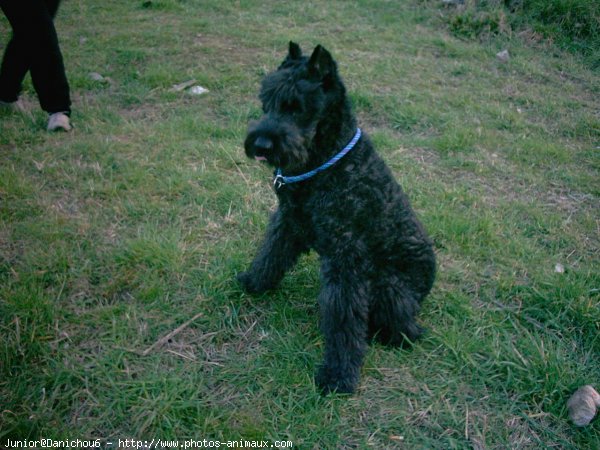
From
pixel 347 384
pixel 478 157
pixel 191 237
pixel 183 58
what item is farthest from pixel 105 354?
pixel 183 58

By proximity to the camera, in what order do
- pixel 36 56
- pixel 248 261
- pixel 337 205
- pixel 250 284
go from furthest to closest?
pixel 36 56 → pixel 248 261 → pixel 250 284 → pixel 337 205

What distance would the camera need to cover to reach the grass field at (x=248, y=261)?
2.70 m

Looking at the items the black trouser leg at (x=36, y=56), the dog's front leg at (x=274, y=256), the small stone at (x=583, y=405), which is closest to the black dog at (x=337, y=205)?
the dog's front leg at (x=274, y=256)

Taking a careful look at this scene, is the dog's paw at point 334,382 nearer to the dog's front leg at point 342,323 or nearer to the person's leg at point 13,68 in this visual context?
the dog's front leg at point 342,323

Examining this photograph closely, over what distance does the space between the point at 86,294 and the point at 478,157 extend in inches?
172

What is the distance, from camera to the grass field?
270 centimetres

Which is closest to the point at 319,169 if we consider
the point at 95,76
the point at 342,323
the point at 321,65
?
the point at 321,65

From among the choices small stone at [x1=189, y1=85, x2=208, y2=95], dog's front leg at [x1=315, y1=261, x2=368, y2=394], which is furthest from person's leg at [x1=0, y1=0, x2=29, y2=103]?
dog's front leg at [x1=315, y1=261, x2=368, y2=394]

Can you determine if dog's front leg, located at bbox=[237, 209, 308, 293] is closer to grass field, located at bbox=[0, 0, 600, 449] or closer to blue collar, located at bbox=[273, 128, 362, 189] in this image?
grass field, located at bbox=[0, 0, 600, 449]

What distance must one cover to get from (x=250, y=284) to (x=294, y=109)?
140cm

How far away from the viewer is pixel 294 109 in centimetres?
279

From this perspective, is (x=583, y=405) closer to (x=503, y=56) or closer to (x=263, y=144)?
(x=263, y=144)

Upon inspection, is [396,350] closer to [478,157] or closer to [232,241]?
[232,241]

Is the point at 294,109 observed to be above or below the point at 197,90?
above
